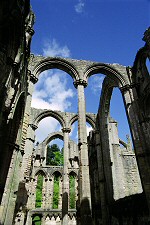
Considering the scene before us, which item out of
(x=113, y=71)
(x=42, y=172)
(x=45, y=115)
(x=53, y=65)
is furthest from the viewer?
(x=42, y=172)

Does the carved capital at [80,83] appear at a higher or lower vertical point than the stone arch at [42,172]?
higher

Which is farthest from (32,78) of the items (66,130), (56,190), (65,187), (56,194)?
(56,194)

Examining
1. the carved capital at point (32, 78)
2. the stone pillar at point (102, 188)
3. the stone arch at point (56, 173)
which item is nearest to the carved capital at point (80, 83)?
the carved capital at point (32, 78)

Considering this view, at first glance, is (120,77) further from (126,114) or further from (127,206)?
(127,206)

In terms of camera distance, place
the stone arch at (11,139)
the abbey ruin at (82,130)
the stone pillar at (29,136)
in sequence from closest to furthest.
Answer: the abbey ruin at (82,130)
the stone arch at (11,139)
the stone pillar at (29,136)

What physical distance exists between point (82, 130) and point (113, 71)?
4518mm

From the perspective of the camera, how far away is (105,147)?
40.8 feet

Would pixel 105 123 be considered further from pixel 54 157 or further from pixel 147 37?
pixel 54 157

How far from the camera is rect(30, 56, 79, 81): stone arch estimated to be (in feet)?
32.2

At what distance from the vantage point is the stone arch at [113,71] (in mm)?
10344

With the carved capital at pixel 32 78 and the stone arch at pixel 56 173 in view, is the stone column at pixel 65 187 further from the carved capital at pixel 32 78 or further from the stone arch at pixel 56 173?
the stone arch at pixel 56 173

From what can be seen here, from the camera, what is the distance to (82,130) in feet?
26.7

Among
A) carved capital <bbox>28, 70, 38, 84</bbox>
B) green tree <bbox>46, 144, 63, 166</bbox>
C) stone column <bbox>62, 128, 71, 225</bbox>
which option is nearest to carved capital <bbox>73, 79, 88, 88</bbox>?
Result: carved capital <bbox>28, 70, 38, 84</bbox>

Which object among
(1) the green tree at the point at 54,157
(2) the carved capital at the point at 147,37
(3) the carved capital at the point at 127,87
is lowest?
(3) the carved capital at the point at 127,87
